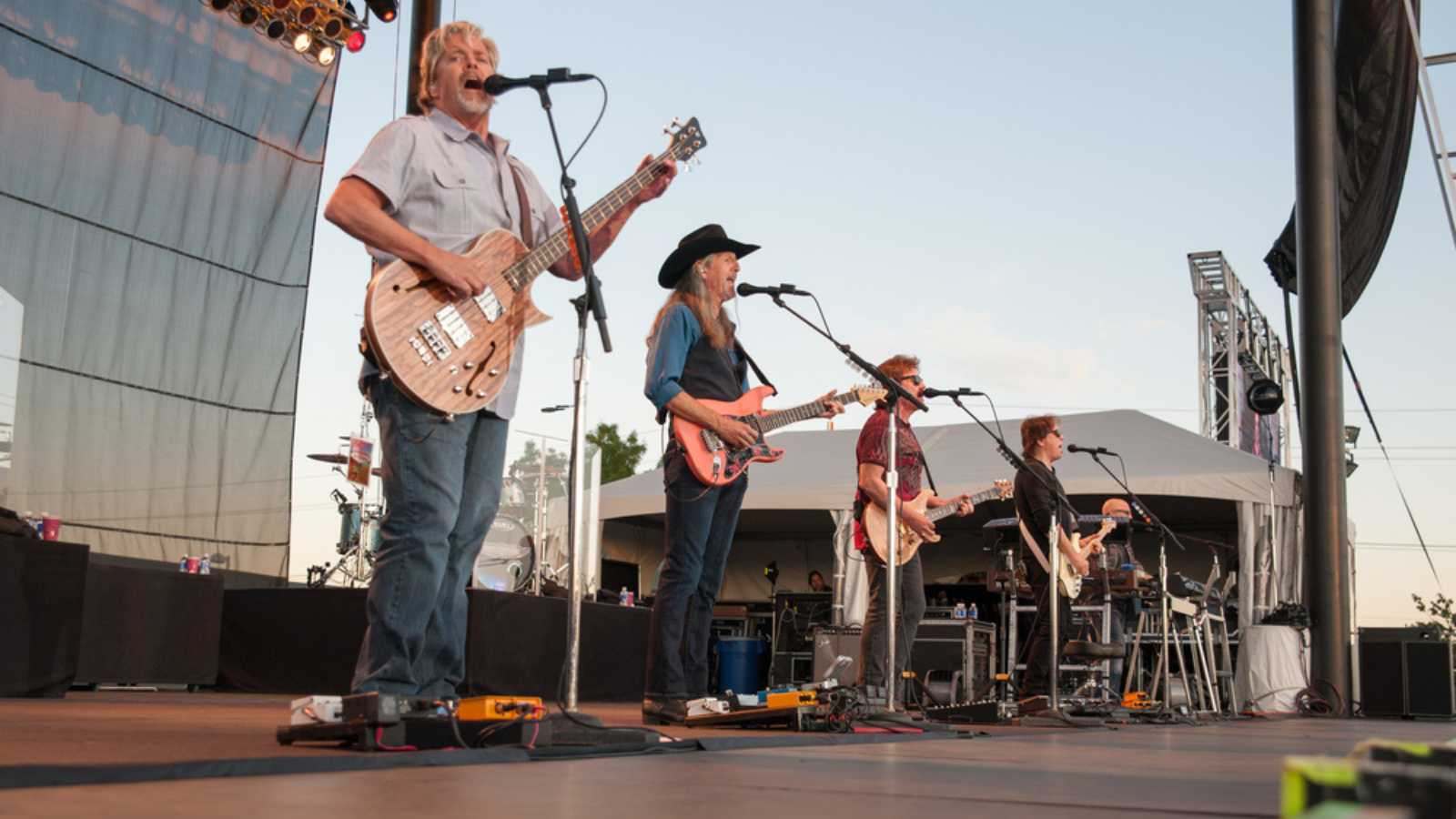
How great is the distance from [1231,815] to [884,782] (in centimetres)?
56

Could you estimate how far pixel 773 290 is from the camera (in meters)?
4.41

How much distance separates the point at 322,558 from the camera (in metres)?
14.4

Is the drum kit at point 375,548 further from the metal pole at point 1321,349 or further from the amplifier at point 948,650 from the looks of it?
the metal pole at point 1321,349

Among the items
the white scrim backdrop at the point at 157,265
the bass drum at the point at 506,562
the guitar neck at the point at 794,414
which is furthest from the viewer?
the bass drum at the point at 506,562

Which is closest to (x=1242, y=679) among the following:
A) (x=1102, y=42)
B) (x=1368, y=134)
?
(x=1368, y=134)

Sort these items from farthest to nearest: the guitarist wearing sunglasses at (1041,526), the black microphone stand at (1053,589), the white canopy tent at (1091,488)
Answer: the white canopy tent at (1091,488) < the guitarist wearing sunglasses at (1041,526) < the black microphone stand at (1053,589)

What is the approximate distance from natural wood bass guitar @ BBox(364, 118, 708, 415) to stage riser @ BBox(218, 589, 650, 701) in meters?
3.85

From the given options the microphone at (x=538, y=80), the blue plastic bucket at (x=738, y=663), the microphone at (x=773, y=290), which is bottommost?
the blue plastic bucket at (x=738, y=663)

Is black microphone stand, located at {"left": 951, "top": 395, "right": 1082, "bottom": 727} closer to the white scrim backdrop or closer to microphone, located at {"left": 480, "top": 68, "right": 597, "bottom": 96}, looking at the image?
microphone, located at {"left": 480, "top": 68, "right": 597, "bottom": 96}

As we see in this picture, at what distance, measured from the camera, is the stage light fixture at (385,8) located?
328 inches

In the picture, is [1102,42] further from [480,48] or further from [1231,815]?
[1231,815]

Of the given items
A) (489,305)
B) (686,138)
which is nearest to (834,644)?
(686,138)

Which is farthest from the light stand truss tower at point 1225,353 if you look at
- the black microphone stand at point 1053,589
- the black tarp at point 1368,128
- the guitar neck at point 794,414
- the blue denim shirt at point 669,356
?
the blue denim shirt at point 669,356

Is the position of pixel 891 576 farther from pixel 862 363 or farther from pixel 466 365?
pixel 466 365
